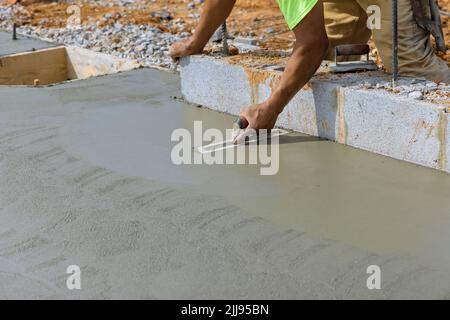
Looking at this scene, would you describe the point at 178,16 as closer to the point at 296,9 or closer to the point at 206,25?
the point at 206,25

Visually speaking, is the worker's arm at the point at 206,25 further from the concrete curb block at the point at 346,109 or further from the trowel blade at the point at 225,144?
the trowel blade at the point at 225,144

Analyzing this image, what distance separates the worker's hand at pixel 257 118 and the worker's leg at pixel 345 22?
41.1 inches

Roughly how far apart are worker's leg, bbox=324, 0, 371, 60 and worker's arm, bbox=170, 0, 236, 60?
683 mm

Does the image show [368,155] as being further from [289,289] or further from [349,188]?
[289,289]

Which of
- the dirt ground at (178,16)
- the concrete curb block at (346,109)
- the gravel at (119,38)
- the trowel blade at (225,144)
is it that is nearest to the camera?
the concrete curb block at (346,109)

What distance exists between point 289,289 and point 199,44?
9.26ft

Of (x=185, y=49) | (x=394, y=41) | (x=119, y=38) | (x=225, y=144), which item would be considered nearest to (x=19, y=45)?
(x=119, y=38)

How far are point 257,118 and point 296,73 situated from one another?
0.35m

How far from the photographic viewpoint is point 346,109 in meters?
4.20

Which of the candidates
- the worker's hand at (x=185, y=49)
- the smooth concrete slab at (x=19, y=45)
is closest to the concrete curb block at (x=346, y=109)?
the worker's hand at (x=185, y=49)

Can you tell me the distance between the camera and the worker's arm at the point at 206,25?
498 cm

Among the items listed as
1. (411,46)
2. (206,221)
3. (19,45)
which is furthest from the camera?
(19,45)

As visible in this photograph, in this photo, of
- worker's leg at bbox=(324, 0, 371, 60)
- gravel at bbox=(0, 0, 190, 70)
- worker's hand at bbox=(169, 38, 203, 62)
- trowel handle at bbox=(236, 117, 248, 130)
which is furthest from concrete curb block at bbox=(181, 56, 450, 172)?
gravel at bbox=(0, 0, 190, 70)

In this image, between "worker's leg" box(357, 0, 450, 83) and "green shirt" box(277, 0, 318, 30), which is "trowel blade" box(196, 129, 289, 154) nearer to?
"green shirt" box(277, 0, 318, 30)
